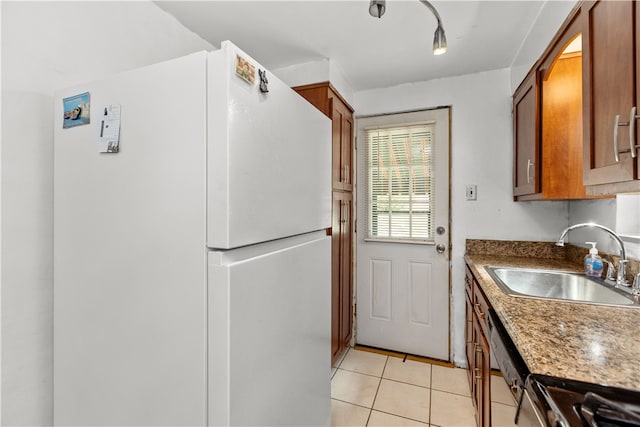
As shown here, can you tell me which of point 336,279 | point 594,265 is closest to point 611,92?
point 594,265

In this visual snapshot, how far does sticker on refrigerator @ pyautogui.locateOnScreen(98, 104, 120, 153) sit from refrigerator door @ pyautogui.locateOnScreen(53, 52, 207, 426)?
0.8 inches

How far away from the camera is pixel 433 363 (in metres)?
2.40

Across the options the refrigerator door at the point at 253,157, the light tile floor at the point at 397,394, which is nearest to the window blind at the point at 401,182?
the light tile floor at the point at 397,394

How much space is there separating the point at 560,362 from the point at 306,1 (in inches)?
69.5

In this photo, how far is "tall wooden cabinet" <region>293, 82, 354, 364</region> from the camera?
2.13m

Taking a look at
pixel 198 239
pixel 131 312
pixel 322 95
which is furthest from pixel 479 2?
pixel 131 312

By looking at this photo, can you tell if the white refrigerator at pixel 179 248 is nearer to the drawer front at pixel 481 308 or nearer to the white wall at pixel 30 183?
the white wall at pixel 30 183

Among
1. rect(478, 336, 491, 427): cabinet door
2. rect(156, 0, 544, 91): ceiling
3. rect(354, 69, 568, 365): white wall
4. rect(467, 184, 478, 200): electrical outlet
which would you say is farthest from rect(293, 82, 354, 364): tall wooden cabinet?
rect(478, 336, 491, 427): cabinet door

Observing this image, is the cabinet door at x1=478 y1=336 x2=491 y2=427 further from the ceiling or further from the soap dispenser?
the ceiling

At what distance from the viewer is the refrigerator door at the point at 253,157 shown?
758mm

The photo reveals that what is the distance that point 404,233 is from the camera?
2543mm

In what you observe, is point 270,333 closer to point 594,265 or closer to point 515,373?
point 515,373

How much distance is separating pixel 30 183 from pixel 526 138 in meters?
2.47

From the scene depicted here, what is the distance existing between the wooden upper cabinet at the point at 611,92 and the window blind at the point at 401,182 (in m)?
1.35
